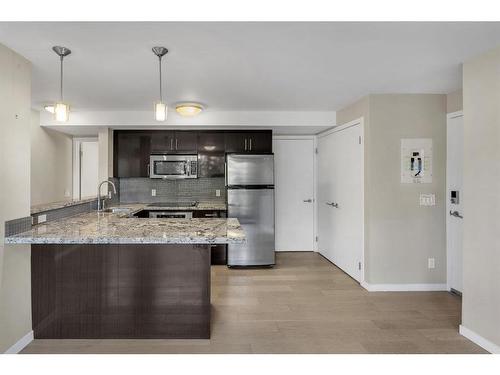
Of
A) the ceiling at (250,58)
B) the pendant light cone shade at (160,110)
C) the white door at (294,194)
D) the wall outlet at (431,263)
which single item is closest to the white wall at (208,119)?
the ceiling at (250,58)

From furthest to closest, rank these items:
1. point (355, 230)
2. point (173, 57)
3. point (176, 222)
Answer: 1. point (355, 230)
2. point (176, 222)
3. point (173, 57)

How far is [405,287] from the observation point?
12.8ft

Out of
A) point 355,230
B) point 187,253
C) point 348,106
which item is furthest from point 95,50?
point 355,230

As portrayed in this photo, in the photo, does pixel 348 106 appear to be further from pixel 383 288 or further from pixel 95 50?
pixel 95 50

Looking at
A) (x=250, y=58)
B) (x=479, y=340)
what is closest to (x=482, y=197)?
(x=479, y=340)

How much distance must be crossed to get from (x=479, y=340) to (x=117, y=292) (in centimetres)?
284

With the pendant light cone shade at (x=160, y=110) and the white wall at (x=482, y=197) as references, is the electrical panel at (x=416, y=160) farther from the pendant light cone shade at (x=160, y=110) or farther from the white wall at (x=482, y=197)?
the pendant light cone shade at (x=160, y=110)

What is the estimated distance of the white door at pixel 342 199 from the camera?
4184 millimetres

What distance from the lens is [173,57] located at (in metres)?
2.70

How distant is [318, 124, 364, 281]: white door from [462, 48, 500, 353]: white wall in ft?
4.66

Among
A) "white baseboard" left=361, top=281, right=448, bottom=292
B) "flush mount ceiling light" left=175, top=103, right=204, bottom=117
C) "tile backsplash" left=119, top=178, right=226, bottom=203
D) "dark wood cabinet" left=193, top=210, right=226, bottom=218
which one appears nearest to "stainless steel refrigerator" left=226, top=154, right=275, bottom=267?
"dark wood cabinet" left=193, top=210, right=226, bottom=218

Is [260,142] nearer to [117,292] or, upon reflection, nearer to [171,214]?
[171,214]

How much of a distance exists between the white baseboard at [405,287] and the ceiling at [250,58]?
223 cm

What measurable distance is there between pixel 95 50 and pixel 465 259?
3.40 metres
